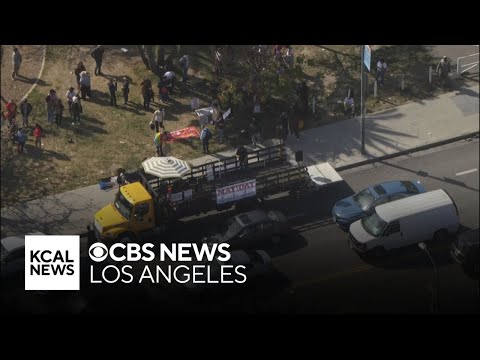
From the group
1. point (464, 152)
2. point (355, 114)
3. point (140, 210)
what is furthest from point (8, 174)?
point (464, 152)

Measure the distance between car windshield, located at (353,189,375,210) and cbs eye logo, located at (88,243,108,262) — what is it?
381 inches

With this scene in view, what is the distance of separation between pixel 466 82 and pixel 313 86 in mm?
6953

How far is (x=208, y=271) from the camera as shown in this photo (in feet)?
129

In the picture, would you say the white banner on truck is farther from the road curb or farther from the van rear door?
the van rear door

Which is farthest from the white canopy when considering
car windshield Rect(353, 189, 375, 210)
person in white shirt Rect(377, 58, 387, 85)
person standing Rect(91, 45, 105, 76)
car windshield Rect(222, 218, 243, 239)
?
person in white shirt Rect(377, 58, 387, 85)

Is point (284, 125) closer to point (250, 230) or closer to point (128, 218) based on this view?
point (250, 230)

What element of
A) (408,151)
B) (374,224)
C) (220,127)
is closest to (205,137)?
(220,127)

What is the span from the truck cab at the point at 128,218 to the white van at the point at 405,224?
763 cm

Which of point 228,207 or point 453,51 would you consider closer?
point 228,207

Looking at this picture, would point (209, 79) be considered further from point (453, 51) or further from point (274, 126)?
point (453, 51)

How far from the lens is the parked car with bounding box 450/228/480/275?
3966 centimetres

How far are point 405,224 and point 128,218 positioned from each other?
1021cm

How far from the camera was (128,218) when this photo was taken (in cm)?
4212

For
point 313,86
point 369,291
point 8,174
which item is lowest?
point 369,291
